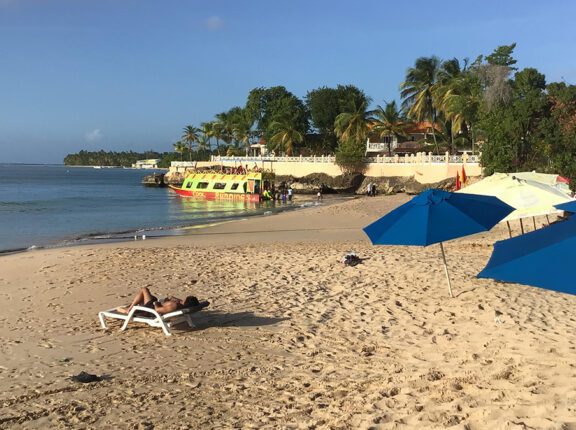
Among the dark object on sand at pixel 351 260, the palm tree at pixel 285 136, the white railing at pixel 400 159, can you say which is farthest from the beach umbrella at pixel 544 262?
the palm tree at pixel 285 136

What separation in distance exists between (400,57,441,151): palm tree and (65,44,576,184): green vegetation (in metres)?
0.11

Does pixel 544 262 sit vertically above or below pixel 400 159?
below

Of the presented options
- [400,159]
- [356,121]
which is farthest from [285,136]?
[400,159]

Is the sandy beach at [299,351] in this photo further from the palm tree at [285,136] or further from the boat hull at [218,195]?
the palm tree at [285,136]

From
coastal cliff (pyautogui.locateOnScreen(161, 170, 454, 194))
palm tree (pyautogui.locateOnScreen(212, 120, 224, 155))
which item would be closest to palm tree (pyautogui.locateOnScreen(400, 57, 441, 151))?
coastal cliff (pyautogui.locateOnScreen(161, 170, 454, 194))

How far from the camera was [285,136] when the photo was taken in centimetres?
7219

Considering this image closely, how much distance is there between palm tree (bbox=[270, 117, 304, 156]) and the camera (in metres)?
72.4

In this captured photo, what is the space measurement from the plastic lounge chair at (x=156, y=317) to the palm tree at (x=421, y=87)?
2063 inches

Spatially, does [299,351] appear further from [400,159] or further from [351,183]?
[351,183]

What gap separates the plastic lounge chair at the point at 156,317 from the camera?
7594 millimetres

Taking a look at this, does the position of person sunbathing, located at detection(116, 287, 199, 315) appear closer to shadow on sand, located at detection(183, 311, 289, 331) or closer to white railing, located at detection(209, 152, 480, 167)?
shadow on sand, located at detection(183, 311, 289, 331)

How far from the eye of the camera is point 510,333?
280 inches

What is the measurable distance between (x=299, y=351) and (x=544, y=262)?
4.08 m

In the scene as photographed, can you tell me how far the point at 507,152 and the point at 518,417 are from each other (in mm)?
26942
